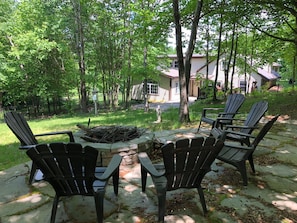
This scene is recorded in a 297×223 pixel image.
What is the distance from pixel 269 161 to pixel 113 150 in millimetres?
2306

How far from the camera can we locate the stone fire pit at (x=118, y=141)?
308cm

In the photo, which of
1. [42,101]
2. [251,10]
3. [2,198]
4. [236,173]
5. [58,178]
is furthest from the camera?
[42,101]

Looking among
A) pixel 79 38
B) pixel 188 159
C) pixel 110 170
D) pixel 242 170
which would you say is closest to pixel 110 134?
pixel 110 170

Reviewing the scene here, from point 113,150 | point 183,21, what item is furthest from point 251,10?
point 113,150

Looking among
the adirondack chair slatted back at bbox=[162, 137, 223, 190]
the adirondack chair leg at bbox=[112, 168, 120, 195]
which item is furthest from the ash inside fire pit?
the adirondack chair slatted back at bbox=[162, 137, 223, 190]

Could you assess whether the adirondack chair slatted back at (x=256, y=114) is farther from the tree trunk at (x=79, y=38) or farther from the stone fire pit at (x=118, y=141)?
the tree trunk at (x=79, y=38)

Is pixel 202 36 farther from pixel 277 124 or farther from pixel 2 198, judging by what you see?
pixel 2 198

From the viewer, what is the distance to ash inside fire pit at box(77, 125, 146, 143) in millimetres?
3381

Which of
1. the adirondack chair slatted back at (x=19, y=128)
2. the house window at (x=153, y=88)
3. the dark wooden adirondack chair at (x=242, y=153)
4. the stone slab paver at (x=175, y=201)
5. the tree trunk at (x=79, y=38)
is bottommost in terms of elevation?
the stone slab paver at (x=175, y=201)

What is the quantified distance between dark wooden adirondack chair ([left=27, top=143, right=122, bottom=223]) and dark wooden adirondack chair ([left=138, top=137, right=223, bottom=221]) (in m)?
0.50

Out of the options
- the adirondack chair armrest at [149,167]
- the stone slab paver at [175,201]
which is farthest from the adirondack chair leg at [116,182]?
the adirondack chair armrest at [149,167]

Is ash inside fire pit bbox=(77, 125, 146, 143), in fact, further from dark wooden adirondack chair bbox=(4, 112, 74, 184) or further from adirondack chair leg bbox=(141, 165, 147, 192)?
adirondack chair leg bbox=(141, 165, 147, 192)

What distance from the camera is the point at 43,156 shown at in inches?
66.8

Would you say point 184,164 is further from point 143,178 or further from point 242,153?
point 242,153
